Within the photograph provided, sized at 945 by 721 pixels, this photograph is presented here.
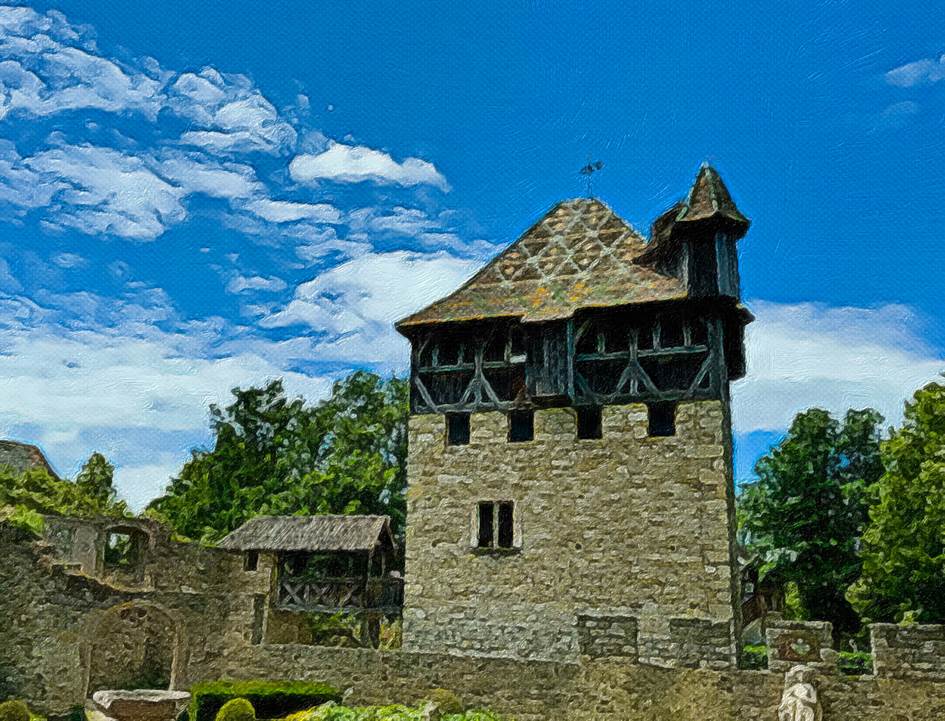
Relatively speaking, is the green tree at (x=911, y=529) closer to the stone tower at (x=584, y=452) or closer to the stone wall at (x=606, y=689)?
the stone tower at (x=584, y=452)

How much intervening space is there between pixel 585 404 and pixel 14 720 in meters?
12.8

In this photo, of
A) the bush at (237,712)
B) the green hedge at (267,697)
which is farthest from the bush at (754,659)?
the bush at (237,712)

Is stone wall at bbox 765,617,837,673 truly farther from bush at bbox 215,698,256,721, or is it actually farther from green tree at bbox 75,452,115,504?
green tree at bbox 75,452,115,504

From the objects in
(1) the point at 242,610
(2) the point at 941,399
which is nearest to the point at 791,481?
(2) the point at 941,399

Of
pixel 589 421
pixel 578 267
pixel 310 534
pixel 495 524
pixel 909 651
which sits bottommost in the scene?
pixel 909 651

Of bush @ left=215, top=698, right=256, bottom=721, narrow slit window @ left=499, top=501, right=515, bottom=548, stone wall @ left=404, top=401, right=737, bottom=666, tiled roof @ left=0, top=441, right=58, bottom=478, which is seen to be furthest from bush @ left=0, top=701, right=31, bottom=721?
tiled roof @ left=0, top=441, right=58, bottom=478

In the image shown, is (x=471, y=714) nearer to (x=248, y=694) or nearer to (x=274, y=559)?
(x=248, y=694)

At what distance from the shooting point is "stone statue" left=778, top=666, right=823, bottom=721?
40.6 ft

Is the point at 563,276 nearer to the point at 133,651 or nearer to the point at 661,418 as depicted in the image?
the point at 661,418

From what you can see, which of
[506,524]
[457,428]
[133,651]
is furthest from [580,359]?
[133,651]

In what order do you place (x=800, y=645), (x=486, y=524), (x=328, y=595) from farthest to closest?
(x=328, y=595) < (x=486, y=524) < (x=800, y=645)

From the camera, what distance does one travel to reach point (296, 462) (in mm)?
36094

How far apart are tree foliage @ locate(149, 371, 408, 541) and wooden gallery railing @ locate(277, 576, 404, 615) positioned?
883 cm

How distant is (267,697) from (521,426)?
27.0ft
